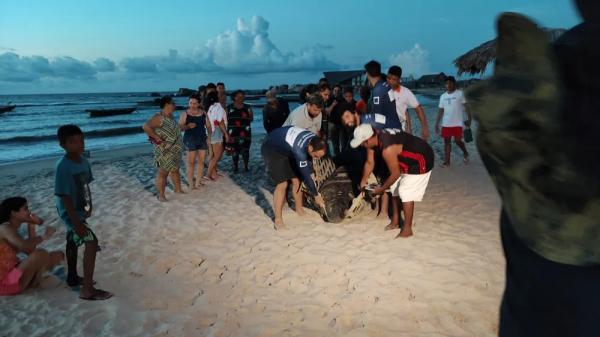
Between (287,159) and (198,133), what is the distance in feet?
9.46

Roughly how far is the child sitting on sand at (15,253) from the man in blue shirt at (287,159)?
272 cm

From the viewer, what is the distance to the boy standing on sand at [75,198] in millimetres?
3705

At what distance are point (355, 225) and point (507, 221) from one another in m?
5.13

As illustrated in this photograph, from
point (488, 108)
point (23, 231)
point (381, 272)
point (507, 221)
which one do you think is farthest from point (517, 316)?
point (23, 231)

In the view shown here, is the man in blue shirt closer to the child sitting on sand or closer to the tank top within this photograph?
the child sitting on sand

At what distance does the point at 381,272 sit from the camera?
4.39 m

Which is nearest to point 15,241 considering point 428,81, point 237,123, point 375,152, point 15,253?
point 15,253

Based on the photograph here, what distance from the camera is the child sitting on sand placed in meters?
4.08

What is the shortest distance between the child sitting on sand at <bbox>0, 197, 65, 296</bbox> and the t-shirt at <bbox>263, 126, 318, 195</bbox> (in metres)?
2.84

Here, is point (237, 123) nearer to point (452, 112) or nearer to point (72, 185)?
point (452, 112)

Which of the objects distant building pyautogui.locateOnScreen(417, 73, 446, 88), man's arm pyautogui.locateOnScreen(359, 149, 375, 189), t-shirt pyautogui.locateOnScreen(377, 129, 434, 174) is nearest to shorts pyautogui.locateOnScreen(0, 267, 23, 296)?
man's arm pyautogui.locateOnScreen(359, 149, 375, 189)

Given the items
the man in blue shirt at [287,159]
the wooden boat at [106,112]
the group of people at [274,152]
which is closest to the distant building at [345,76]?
the wooden boat at [106,112]

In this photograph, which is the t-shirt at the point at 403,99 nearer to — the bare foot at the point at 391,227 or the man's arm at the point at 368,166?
the man's arm at the point at 368,166

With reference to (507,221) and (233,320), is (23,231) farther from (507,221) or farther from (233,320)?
(507,221)
